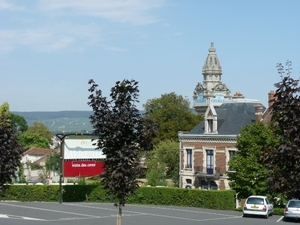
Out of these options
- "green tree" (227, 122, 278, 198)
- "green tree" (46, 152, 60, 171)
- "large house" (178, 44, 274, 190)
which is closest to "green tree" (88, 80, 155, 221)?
"green tree" (227, 122, 278, 198)

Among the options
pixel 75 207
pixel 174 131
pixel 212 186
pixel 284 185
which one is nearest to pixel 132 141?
pixel 284 185

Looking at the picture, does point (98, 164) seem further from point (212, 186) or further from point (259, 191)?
point (259, 191)

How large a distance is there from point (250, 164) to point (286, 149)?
33991 millimetres

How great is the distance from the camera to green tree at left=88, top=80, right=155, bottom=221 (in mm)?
24156

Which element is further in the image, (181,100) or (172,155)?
(181,100)

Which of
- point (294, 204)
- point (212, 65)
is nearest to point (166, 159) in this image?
point (294, 204)

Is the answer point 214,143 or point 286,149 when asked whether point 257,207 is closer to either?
point 214,143

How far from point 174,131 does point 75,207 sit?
150 feet

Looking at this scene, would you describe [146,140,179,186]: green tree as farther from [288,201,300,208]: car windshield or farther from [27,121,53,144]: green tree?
[27,121,53,144]: green tree

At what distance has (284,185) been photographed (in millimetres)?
17391

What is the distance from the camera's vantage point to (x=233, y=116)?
6662 cm

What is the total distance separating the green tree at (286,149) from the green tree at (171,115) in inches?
2935

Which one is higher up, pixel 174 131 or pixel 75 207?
pixel 174 131

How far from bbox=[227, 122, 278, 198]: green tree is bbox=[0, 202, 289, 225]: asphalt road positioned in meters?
3.52
